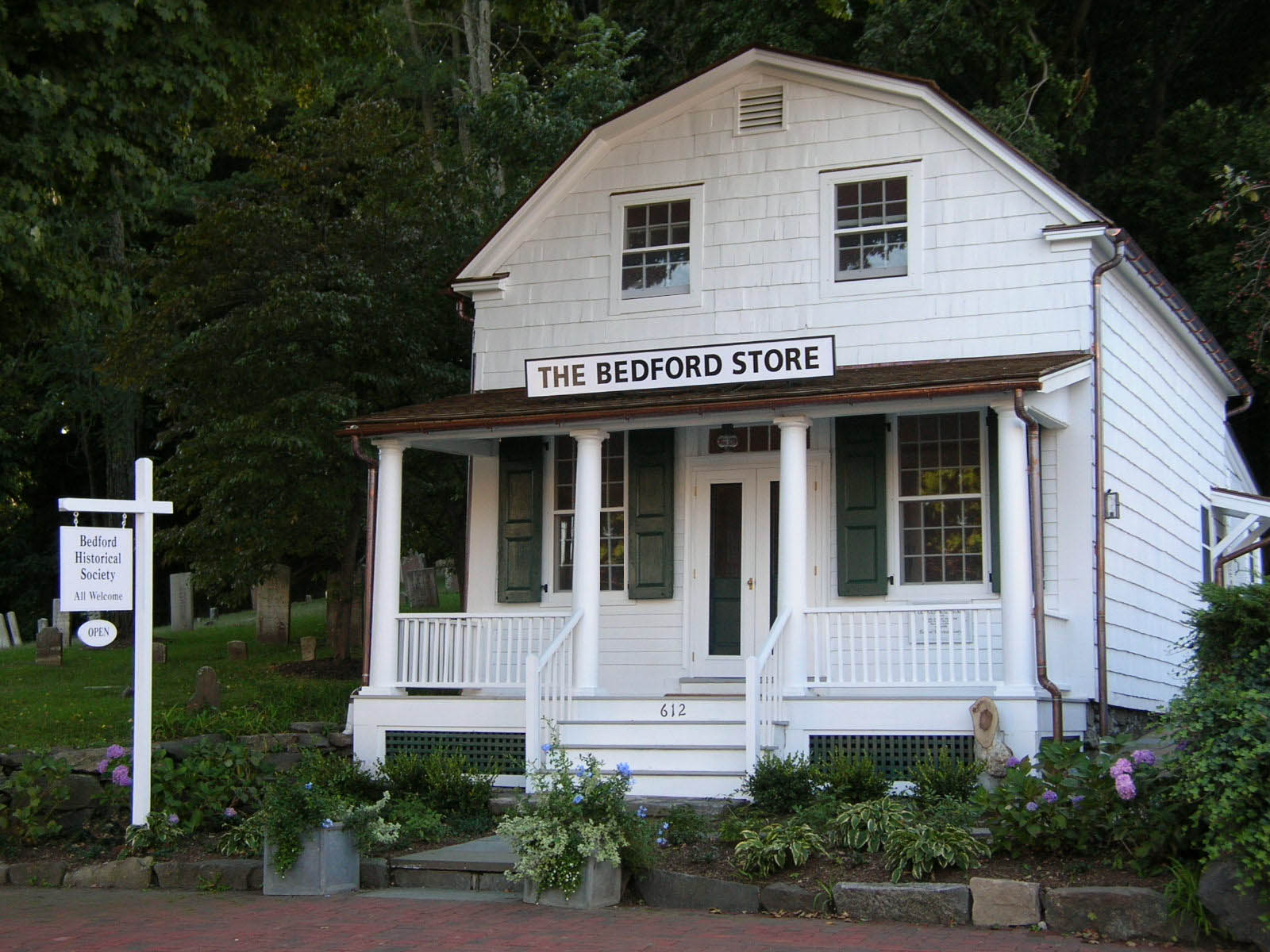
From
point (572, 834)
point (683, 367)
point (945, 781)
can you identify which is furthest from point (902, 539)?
point (572, 834)

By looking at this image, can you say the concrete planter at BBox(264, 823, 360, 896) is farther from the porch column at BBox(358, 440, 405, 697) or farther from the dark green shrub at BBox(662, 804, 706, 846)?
the porch column at BBox(358, 440, 405, 697)

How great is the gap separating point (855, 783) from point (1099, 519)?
391 centimetres

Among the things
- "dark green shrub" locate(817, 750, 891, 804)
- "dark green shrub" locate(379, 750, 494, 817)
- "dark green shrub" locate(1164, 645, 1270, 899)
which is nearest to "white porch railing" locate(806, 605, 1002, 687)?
"dark green shrub" locate(817, 750, 891, 804)

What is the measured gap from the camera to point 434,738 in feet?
44.7

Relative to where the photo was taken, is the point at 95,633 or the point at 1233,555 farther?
the point at 1233,555

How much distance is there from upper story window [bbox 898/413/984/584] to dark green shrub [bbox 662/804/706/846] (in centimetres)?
419

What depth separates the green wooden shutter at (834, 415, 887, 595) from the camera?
13.7 metres

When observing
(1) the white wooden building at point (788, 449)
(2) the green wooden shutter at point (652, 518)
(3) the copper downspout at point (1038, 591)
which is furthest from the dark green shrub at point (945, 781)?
(2) the green wooden shutter at point (652, 518)

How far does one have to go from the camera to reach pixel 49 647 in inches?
866

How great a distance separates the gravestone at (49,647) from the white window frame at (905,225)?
13887 mm

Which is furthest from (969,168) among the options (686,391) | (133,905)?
(133,905)

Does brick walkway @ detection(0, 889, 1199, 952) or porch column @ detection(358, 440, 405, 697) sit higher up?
porch column @ detection(358, 440, 405, 697)

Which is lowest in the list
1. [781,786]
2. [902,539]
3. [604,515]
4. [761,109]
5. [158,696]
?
[781,786]

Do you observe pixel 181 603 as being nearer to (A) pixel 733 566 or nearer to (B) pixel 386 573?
(B) pixel 386 573
